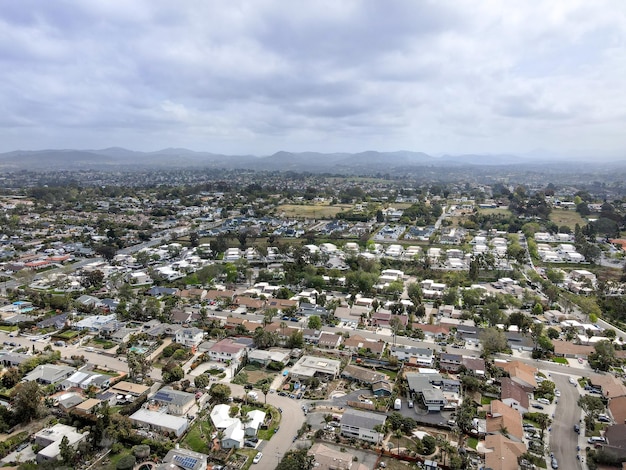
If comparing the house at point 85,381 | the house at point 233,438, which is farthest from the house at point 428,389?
the house at point 85,381

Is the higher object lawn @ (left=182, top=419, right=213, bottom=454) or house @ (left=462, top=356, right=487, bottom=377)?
house @ (left=462, top=356, right=487, bottom=377)

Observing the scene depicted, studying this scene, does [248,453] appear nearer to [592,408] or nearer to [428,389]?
[428,389]

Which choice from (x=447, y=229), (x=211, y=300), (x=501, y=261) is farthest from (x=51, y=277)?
(x=447, y=229)

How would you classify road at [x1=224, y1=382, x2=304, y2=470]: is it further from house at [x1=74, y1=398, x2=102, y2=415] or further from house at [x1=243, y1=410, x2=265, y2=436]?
house at [x1=74, y1=398, x2=102, y2=415]

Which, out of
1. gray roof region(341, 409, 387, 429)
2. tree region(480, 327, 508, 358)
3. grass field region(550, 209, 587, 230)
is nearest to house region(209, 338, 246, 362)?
gray roof region(341, 409, 387, 429)

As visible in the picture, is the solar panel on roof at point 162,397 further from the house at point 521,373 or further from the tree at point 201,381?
the house at point 521,373

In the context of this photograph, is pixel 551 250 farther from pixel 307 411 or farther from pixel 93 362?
pixel 93 362

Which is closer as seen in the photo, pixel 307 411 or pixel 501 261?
pixel 307 411
